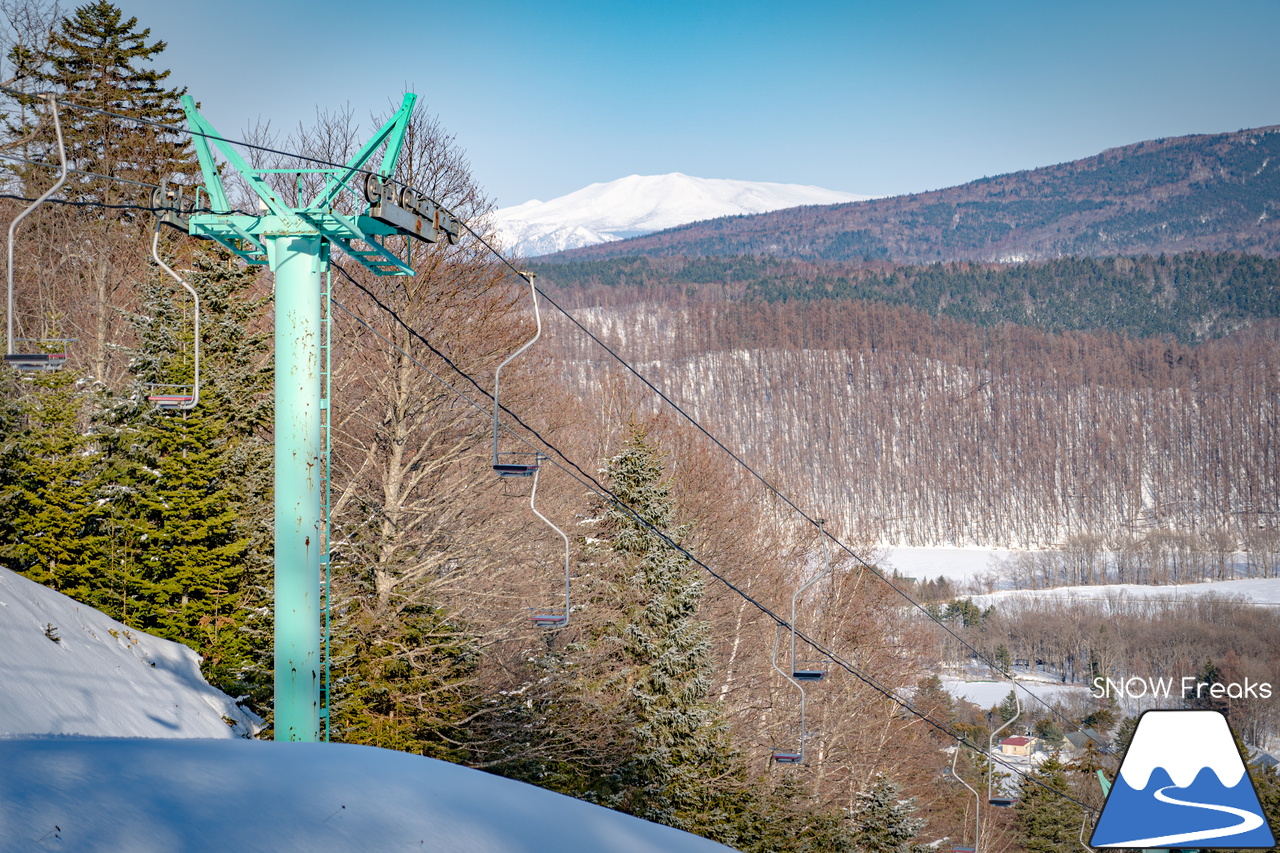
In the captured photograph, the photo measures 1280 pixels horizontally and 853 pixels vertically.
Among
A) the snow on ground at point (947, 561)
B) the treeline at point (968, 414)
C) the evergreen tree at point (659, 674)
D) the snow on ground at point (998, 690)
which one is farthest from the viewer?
the treeline at point (968, 414)

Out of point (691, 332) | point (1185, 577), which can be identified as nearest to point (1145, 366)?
point (1185, 577)

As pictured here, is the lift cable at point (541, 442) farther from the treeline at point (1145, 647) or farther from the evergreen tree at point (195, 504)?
the treeline at point (1145, 647)

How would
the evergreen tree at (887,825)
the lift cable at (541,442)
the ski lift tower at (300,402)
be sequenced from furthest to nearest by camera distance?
the evergreen tree at (887,825), the lift cable at (541,442), the ski lift tower at (300,402)

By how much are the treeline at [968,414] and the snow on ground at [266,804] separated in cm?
14432

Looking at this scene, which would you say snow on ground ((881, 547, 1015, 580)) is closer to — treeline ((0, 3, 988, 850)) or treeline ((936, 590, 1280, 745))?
treeline ((936, 590, 1280, 745))

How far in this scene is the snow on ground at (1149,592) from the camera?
392ft

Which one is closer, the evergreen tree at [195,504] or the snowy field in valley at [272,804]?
the snowy field in valley at [272,804]

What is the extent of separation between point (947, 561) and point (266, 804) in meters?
147

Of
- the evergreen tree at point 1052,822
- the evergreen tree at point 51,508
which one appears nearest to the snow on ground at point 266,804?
the evergreen tree at point 51,508

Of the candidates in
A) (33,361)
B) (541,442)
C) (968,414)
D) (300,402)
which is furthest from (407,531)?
(968,414)

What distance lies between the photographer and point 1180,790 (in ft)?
15.5

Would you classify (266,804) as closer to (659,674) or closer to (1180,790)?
(1180,790)

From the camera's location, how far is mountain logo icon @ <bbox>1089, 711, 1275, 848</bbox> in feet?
14.8

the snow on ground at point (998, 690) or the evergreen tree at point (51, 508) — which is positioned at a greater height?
the evergreen tree at point (51, 508)
